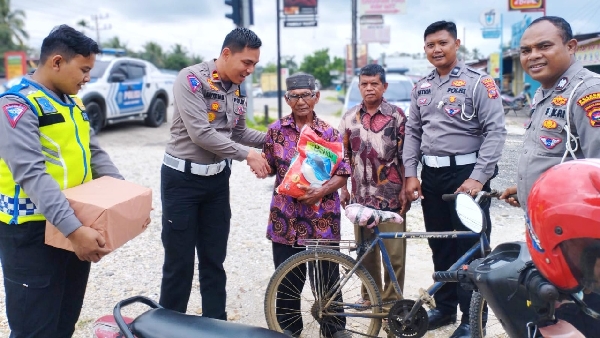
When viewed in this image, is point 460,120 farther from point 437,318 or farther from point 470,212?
point 437,318

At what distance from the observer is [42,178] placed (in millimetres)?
1982

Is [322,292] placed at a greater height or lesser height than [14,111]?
lesser

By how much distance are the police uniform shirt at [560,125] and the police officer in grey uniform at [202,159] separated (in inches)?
→ 55.6

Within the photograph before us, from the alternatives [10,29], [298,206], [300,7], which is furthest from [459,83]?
[10,29]

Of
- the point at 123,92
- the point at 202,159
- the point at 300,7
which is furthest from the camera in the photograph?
the point at 300,7

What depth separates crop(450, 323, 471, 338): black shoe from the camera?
3175mm

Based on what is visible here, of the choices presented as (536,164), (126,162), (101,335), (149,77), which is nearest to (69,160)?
(101,335)

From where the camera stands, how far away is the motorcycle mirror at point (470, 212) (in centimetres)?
213

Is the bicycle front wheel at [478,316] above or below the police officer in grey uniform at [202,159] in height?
below

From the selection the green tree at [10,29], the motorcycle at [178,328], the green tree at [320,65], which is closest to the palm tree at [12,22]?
the green tree at [10,29]

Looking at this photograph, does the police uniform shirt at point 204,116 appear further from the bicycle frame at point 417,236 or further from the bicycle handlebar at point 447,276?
the bicycle handlebar at point 447,276

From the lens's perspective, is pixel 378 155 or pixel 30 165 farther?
pixel 378 155

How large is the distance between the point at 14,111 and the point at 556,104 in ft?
7.80

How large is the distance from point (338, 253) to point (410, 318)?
542mm
